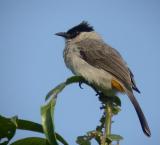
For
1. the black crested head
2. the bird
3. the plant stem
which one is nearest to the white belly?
the bird

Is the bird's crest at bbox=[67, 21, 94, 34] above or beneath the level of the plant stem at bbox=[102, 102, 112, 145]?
above

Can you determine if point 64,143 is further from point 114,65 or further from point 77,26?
point 77,26

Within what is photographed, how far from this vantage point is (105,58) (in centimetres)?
472

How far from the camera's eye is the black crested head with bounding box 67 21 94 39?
5.55 m

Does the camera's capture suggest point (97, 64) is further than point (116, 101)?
Yes

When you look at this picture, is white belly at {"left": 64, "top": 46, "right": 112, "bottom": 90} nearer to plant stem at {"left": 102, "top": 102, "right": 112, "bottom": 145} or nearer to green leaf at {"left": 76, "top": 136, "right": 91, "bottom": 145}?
plant stem at {"left": 102, "top": 102, "right": 112, "bottom": 145}

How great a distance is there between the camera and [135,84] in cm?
427

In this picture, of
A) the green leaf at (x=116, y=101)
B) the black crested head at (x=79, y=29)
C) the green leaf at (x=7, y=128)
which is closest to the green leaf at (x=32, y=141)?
the green leaf at (x=7, y=128)

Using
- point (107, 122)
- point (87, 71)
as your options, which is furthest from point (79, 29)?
point (107, 122)

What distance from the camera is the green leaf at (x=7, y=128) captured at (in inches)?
41.0

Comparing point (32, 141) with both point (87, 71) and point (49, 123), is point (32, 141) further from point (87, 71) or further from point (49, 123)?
point (87, 71)

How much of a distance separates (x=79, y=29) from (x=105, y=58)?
3.59 ft

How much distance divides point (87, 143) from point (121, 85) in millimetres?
2988

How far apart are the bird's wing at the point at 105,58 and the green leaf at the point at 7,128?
3094 mm
